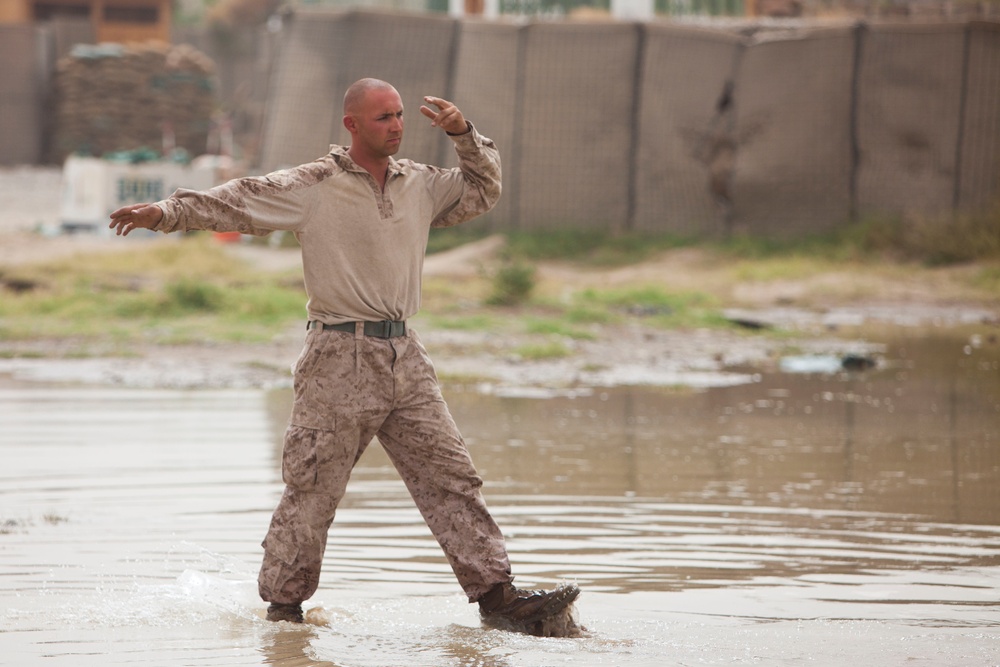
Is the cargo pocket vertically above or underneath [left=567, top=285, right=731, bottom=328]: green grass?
above

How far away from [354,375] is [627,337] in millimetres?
8124

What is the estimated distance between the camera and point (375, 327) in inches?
178

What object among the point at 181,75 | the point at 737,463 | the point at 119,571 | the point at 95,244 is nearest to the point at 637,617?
the point at 119,571

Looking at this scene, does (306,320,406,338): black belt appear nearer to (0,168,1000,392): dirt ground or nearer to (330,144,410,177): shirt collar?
(330,144,410,177): shirt collar

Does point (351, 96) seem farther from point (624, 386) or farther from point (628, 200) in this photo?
point (628, 200)

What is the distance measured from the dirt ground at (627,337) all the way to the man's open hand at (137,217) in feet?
19.7

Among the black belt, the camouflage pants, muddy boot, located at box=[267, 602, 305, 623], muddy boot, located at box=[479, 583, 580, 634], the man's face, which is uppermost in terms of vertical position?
the man's face

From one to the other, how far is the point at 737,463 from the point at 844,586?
238cm

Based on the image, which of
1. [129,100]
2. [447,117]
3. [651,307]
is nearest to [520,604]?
[447,117]

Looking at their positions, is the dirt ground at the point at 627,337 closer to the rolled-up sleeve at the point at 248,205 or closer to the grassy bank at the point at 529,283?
the grassy bank at the point at 529,283

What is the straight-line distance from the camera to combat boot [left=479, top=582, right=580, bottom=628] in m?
4.45

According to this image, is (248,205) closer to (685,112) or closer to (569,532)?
(569,532)

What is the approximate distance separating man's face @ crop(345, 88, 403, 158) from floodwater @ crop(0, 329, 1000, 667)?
1521 mm

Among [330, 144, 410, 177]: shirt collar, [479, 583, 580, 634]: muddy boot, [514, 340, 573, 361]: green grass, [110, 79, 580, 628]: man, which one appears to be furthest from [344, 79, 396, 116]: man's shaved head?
[514, 340, 573, 361]: green grass
